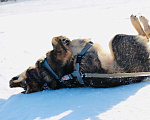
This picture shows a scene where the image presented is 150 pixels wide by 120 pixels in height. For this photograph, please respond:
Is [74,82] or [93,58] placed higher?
[93,58]

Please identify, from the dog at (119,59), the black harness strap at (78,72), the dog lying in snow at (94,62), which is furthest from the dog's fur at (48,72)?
the dog at (119,59)

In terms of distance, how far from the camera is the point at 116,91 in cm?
309

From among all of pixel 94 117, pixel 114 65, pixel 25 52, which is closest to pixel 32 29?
pixel 25 52

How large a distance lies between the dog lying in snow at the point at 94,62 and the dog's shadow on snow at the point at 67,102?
0.47 feet

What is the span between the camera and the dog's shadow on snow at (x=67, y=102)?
265 cm

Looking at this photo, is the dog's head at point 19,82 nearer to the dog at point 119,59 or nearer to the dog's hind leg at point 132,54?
the dog at point 119,59

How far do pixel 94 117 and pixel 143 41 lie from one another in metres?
1.42

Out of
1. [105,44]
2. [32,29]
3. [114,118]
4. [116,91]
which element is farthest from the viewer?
[32,29]

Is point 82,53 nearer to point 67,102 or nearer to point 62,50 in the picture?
point 62,50

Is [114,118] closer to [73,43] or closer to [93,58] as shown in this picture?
[93,58]

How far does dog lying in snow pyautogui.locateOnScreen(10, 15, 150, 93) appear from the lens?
3202 millimetres

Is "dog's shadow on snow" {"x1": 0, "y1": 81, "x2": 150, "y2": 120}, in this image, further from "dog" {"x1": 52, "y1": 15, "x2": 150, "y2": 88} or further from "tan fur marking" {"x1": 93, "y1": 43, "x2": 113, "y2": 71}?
"tan fur marking" {"x1": 93, "y1": 43, "x2": 113, "y2": 71}

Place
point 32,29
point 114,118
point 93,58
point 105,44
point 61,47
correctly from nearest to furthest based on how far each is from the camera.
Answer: point 114,118 < point 93,58 < point 61,47 < point 105,44 < point 32,29

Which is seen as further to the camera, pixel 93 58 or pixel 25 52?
pixel 25 52
